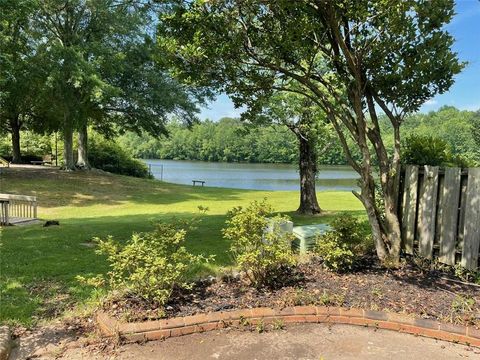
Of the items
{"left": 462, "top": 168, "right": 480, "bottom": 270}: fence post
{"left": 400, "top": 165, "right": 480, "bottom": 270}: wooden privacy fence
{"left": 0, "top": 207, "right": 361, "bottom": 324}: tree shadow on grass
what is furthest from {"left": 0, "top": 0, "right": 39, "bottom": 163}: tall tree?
{"left": 462, "top": 168, "right": 480, "bottom": 270}: fence post

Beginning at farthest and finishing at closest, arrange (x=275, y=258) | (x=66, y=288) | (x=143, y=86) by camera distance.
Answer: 1. (x=143, y=86)
2. (x=66, y=288)
3. (x=275, y=258)

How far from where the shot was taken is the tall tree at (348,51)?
5.23 metres

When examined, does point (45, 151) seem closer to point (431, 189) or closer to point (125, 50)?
point (125, 50)

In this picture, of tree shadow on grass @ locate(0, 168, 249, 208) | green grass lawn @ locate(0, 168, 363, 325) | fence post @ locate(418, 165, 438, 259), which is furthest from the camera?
tree shadow on grass @ locate(0, 168, 249, 208)

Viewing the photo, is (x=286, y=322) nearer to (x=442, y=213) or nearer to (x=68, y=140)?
(x=442, y=213)

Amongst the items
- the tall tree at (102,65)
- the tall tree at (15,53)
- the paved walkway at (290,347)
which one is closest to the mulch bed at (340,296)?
the paved walkway at (290,347)

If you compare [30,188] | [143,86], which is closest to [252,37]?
[30,188]

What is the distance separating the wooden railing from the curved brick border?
7548 mm

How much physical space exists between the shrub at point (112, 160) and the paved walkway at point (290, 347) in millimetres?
30678

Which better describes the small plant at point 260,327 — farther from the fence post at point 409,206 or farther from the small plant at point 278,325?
the fence post at point 409,206

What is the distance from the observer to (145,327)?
151 inches

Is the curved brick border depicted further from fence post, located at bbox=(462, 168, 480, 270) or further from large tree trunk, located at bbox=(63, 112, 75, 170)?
large tree trunk, located at bbox=(63, 112, 75, 170)

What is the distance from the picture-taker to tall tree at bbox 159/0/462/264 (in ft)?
17.1

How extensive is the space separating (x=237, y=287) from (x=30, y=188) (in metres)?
18.1
